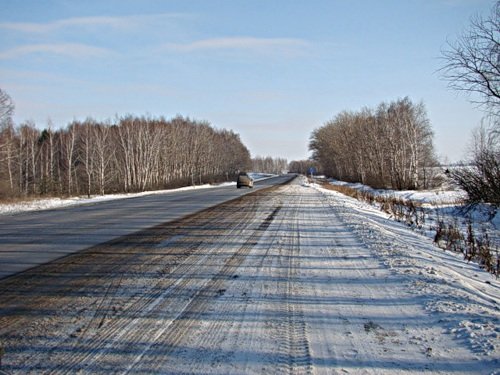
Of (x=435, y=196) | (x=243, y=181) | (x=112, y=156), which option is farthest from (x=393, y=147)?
(x=112, y=156)

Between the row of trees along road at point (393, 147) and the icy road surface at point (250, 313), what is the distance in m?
40.3

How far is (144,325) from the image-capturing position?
4.17 meters

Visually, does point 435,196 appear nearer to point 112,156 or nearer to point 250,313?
point 250,313

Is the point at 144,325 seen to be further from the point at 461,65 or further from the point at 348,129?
the point at 348,129

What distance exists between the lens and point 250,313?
4.57m

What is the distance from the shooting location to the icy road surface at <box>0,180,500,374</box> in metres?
3.43

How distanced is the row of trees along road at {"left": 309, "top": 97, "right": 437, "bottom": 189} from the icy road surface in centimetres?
4028

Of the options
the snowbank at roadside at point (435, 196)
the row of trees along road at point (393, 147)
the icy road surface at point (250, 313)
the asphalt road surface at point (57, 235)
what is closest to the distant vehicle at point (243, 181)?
the snowbank at roadside at point (435, 196)

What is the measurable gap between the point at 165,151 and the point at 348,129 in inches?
1360

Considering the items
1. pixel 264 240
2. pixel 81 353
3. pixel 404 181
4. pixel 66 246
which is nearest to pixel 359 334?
pixel 81 353

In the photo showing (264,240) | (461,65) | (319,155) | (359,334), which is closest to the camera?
(359,334)

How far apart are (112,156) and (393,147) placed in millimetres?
44413

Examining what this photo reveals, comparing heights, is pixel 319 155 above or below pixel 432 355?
above

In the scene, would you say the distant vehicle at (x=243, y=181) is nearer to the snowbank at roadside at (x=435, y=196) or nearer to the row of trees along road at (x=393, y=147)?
the snowbank at roadside at (x=435, y=196)
